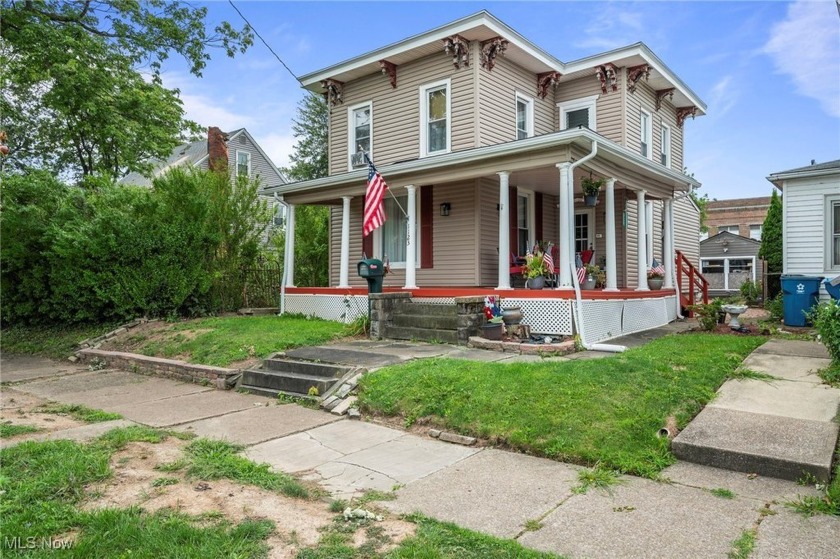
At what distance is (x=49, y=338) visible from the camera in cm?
1191

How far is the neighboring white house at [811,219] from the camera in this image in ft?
39.4

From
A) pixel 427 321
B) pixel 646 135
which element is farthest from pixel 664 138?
pixel 427 321

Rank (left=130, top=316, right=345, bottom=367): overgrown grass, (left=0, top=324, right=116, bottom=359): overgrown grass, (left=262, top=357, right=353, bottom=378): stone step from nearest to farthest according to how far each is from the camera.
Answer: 1. (left=262, top=357, right=353, bottom=378): stone step
2. (left=130, top=316, right=345, bottom=367): overgrown grass
3. (left=0, top=324, right=116, bottom=359): overgrown grass

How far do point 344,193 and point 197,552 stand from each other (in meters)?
10.5

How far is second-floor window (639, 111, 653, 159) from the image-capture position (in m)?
14.5

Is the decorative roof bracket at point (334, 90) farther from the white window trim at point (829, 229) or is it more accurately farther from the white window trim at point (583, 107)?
the white window trim at point (829, 229)

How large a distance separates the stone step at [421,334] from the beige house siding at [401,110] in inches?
188

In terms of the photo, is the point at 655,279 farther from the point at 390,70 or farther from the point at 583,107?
the point at 390,70

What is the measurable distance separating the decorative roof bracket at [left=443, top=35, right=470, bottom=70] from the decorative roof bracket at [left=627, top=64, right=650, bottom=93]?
169 inches

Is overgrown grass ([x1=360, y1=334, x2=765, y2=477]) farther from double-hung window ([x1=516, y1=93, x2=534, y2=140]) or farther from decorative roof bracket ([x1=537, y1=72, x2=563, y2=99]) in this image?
Result: decorative roof bracket ([x1=537, y1=72, x2=563, y2=99])

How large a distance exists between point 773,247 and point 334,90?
12740 mm

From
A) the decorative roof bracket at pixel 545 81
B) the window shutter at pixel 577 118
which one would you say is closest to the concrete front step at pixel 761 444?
the window shutter at pixel 577 118

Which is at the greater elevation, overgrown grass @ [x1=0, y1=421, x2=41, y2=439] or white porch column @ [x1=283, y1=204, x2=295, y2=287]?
white porch column @ [x1=283, y1=204, x2=295, y2=287]

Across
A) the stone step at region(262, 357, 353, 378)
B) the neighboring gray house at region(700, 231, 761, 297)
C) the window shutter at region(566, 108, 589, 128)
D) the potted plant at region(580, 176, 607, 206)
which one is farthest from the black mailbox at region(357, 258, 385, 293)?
the neighboring gray house at region(700, 231, 761, 297)
